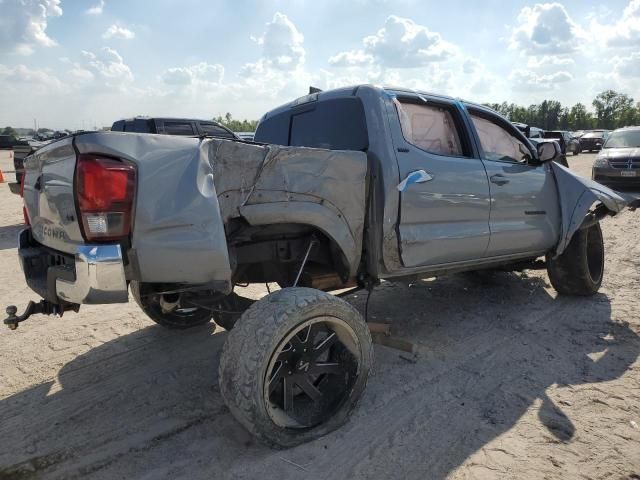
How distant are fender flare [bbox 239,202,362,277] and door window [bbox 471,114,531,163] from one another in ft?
5.42

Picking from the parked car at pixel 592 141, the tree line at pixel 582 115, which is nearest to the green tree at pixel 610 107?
the tree line at pixel 582 115

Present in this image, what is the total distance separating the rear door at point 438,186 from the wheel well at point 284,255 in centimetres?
52

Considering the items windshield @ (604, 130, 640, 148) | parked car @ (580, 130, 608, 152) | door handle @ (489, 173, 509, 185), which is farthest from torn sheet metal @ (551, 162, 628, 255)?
parked car @ (580, 130, 608, 152)

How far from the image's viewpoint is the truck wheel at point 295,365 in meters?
2.38

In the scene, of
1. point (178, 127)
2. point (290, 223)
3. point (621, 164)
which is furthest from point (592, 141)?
point (290, 223)

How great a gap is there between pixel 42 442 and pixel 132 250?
1307mm

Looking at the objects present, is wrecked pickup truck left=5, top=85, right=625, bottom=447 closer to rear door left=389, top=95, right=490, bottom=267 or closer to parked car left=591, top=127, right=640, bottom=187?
rear door left=389, top=95, right=490, bottom=267

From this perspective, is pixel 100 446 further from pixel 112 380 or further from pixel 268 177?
pixel 268 177

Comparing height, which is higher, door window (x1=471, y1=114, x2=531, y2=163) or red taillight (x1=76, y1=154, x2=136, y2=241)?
door window (x1=471, y1=114, x2=531, y2=163)

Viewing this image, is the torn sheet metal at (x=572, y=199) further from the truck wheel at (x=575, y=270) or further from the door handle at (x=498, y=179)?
the door handle at (x=498, y=179)

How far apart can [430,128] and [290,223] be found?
1553 millimetres

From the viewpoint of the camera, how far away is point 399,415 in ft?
9.61

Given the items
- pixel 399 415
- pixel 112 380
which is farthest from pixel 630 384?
pixel 112 380

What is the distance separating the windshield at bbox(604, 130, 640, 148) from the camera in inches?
505
